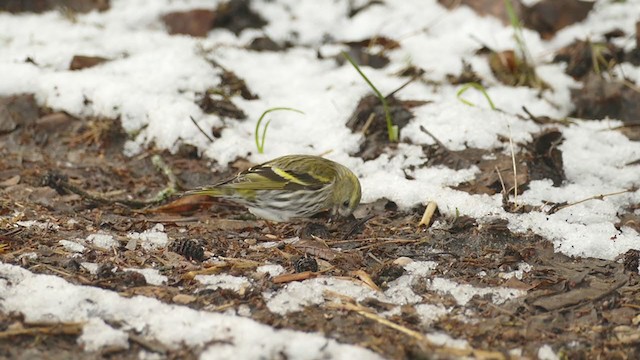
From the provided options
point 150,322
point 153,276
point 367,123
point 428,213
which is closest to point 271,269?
point 153,276

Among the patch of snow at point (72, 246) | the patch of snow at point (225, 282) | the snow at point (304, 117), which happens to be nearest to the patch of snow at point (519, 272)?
the snow at point (304, 117)

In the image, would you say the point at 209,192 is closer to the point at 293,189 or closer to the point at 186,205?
the point at 186,205

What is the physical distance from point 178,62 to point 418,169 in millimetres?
2226

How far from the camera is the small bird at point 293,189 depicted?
4172 millimetres

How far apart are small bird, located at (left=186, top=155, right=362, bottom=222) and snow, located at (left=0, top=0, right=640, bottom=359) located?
0.28 metres

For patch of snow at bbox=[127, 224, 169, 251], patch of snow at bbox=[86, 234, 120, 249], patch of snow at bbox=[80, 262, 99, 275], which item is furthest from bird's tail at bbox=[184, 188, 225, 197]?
patch of snow at bbox=[80, 262, 99, 275]

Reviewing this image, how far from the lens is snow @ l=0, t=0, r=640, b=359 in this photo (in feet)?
9.32

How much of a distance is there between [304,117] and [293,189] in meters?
1.21

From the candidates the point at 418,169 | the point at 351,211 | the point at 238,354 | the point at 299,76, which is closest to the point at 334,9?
the point at 299,76

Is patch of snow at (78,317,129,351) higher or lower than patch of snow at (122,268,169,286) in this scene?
higher

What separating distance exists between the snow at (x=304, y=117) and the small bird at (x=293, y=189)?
0.91 ft

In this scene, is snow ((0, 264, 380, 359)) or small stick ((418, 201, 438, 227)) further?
small stick ((418, 201, 438, 227))

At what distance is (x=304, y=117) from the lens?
5.39 metres

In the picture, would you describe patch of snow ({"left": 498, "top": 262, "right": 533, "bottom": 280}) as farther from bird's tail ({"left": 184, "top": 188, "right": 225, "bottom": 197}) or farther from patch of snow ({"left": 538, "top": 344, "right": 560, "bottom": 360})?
bird's tail ({"left": 184, "top": 188, "right": 225, "bottom": 197})
